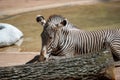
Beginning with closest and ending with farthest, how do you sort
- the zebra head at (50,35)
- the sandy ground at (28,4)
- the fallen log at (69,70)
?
the fallen log at (69,70) → the zebra head at (50,35) → the sandy ground at (28,4)

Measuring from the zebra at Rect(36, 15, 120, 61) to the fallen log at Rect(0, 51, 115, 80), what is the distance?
112 centimetres

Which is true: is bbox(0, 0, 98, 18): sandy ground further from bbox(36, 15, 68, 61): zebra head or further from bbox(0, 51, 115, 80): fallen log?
bbox(0, 51, 115, 80): fallen log

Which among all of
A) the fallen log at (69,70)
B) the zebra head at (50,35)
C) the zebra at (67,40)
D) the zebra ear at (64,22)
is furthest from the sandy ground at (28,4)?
the fallen log at (69,70)

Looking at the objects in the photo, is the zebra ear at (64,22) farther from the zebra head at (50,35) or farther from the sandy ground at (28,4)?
the sandy ground at (28,4)

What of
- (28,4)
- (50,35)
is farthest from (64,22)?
(28,4)

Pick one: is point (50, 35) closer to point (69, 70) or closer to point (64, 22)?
point (64, 22)

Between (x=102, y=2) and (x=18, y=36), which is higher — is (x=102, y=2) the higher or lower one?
the higher one

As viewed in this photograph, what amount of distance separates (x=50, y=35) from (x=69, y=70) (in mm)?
1436

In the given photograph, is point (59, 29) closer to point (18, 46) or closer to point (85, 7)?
point (18, 46)

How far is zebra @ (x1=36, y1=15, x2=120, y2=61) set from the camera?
806 centimetres

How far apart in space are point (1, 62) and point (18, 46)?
1569 mm

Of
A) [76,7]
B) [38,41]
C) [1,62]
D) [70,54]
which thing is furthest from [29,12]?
[70,54]

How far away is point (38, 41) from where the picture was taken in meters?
11.3

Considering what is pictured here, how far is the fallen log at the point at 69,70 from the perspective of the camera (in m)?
6.76
